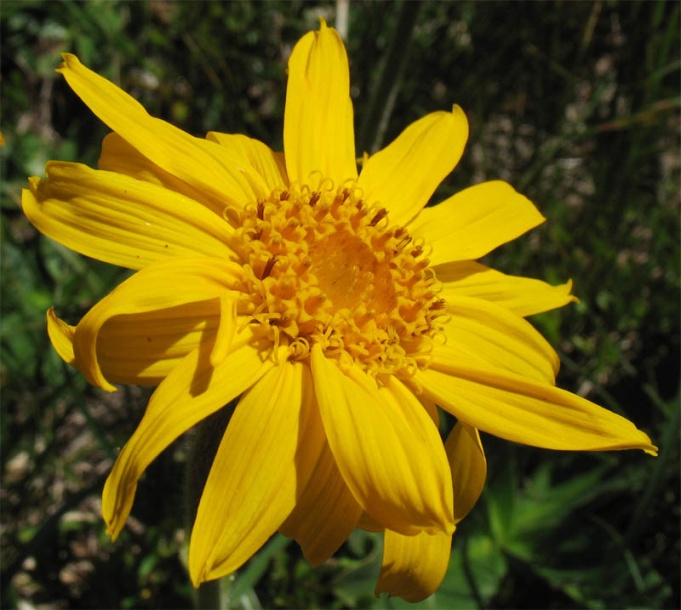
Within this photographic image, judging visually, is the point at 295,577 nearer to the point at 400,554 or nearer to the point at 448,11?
the point at 400,554

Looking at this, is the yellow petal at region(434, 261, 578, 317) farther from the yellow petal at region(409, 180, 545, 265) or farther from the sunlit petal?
the sunlit petal

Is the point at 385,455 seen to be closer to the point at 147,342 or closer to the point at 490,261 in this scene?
the point at 147,342


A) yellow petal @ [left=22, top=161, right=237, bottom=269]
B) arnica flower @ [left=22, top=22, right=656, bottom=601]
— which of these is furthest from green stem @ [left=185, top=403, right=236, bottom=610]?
yellow petal @ [left=22, top=161, right=237, bottom=269]

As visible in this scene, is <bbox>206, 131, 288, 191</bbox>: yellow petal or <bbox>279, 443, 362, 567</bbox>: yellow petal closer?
<bbox>279, 443, 362, 567</bbox>: yellow petal

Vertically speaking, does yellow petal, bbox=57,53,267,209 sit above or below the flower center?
above

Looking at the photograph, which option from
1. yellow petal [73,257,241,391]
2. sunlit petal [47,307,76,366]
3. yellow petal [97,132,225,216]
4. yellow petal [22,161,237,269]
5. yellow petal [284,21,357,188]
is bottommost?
sunlit petal [47,307,76,366]

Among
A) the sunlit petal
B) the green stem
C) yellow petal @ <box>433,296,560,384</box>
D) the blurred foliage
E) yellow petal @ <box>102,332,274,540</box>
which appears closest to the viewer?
yellow petal @ <box>102,332,274,540</box>

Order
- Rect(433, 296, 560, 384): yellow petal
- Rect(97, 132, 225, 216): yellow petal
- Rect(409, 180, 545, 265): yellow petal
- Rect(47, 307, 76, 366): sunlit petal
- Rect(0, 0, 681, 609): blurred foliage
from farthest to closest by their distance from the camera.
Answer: Rect(0, 0, 681, 609): blurred foliage → Rect(409, 180, 545, 265): yellow petal → Rect(433, 296, 560, 384): yellow petal → Rect(97, 132, 225, 216): yellow petal → Rect(47, 307, 76, 366): sunlit petal
